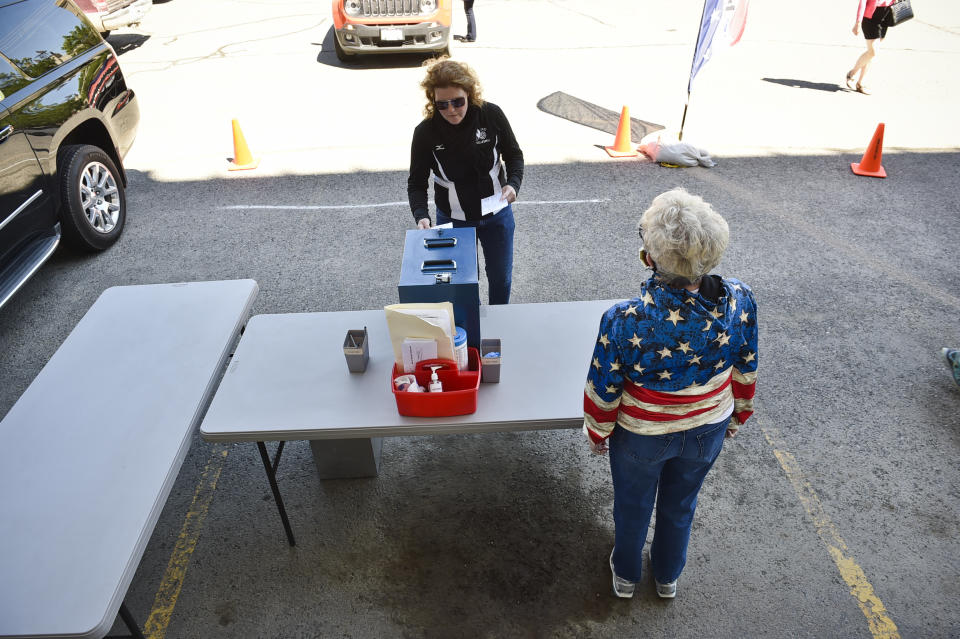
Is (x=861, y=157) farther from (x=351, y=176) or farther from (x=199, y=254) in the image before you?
(x=199, y=254)

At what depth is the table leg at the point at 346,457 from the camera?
3441 millimetres

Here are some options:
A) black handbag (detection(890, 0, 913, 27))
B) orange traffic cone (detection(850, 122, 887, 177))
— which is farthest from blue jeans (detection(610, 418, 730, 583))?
black handbag (detection(890, 0, 913, 27))

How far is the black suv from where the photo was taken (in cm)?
460

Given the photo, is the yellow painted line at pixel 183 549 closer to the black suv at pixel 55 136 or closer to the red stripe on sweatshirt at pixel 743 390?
the black suv at pixel 55 136

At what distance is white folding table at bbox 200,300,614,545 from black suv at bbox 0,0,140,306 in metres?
2.52

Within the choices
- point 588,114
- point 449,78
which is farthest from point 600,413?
point 588,114

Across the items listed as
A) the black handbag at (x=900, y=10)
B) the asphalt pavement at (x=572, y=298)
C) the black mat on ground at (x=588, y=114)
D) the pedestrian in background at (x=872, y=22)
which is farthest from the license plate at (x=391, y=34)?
the black handbag at (x=900, y=10)

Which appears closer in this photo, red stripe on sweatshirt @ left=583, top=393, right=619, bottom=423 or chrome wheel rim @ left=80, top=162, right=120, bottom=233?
red stripe on sweatshirt @ left=583, top=393, right=619, bottom=423

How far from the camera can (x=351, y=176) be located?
6.84m

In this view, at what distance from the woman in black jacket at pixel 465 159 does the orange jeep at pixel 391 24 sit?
21.2 ft

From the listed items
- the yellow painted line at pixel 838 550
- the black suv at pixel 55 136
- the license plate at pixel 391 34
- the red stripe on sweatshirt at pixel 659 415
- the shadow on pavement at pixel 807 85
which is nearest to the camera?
the red stripe on sweatshirt at pixel 659 415

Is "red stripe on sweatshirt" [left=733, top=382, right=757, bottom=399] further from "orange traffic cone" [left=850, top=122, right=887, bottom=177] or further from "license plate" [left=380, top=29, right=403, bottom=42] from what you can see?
"license plate" [left=380, top=29, right=403, bottom=42]

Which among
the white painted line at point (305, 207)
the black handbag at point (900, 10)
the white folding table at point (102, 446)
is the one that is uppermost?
the black handbag at point (900, 10)

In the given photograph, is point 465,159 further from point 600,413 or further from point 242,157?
point 242,157
